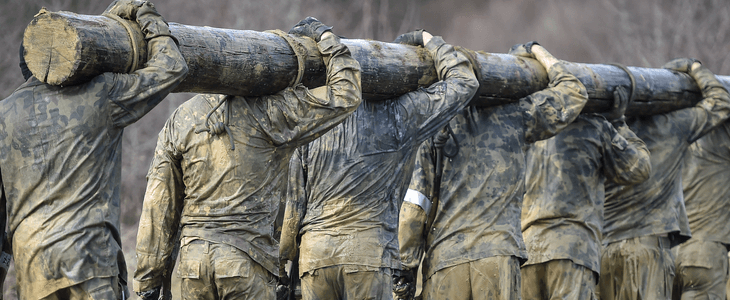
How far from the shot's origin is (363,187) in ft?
21.5

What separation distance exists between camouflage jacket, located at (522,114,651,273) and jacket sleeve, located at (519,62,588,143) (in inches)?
21.8

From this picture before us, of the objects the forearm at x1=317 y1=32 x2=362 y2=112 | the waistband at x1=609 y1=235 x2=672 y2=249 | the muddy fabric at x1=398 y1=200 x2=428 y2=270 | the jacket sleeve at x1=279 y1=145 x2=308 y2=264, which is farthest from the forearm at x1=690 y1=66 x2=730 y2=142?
the forearm at x1=317 y1=32 x2=362 y2=112

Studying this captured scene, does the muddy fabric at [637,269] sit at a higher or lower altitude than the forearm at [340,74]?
lower

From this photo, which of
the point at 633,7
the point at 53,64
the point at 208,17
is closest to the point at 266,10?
the point at 208,17

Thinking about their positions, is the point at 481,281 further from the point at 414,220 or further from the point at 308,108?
the point at 308,108

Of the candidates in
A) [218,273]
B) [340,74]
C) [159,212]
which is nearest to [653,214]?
[340,74]

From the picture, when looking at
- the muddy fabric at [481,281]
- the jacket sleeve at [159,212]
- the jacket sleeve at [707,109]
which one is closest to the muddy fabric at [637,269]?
the jacket sleeve at [707,109]

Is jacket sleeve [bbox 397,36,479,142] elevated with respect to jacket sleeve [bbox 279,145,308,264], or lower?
elevated

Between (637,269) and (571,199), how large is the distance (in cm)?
116

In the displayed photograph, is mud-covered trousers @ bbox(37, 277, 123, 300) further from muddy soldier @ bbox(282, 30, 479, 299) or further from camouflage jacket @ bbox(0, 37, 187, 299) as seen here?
muddy soldier @ bbox(282, 30, 479, 299)

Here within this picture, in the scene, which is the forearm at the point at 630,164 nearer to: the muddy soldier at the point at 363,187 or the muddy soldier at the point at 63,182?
the muddy soldier at the point at 363,187

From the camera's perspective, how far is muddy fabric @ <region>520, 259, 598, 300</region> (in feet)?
25.0

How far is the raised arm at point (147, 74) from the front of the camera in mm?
4945

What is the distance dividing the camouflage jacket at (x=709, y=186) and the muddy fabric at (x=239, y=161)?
5403 mm
